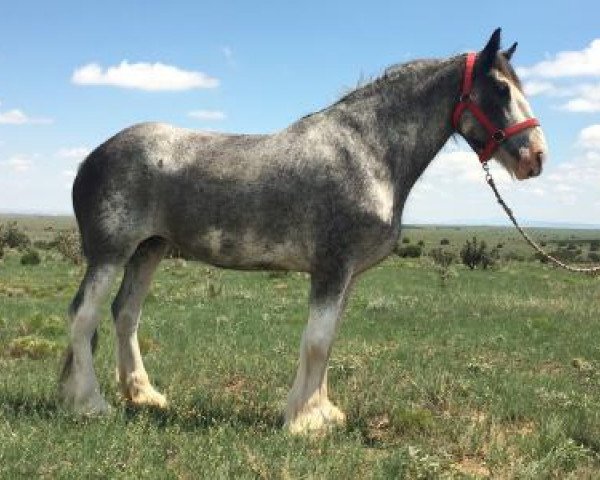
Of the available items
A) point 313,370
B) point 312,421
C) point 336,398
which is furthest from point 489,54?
point 336,398

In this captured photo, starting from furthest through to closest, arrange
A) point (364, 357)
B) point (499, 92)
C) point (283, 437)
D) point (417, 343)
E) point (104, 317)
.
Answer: point (104, 317) < point (417, 343) < point (364, 357) < point (499, 92) < point (283, 437)

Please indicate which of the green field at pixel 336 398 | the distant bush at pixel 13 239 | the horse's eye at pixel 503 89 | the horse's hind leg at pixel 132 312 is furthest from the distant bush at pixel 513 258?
the horse's eye at pixel 503 89

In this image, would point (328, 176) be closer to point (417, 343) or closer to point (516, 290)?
point (417, 343)

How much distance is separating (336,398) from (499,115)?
3.65 metres

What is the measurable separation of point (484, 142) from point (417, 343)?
24.8ft

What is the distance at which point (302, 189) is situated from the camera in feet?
22.4

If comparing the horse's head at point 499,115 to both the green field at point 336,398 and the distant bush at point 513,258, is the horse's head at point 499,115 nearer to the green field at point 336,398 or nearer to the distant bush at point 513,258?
the green field at point 336,398

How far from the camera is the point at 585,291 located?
27.9 meters

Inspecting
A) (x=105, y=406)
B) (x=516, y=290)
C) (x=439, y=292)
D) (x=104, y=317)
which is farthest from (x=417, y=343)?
(x=516, y=290)

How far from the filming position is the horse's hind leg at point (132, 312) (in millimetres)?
7973

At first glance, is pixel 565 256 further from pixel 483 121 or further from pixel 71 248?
pixel 483 121

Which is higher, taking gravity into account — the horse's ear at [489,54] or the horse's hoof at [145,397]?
the horse's ear at [489,54]

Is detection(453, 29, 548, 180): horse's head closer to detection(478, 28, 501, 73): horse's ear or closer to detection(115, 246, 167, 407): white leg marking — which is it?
detection(478, 28, 501, 73): horse's ear

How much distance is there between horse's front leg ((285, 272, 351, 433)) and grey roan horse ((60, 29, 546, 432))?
0.01 meters
